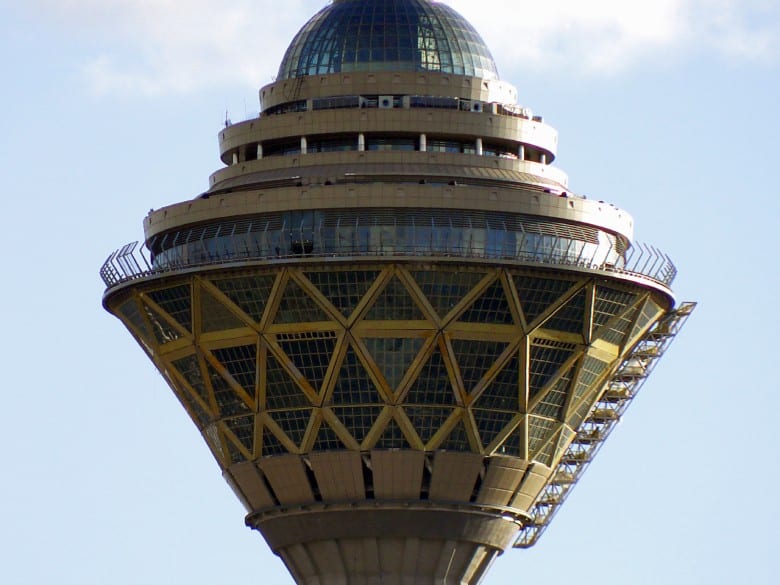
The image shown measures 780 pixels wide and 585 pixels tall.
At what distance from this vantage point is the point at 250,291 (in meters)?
167

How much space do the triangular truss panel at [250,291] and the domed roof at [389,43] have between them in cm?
1747

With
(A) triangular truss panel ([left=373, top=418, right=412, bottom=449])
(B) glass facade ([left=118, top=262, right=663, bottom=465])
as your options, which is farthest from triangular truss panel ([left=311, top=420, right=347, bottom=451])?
(A) triangular truss panel ([left=373, top=418, right=412, bottom=449])

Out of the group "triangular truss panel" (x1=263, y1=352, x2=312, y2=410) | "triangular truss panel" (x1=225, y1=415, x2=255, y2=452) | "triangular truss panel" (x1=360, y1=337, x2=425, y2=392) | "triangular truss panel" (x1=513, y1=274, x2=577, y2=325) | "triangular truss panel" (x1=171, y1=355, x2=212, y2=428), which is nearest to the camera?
"triangular truss panel" (x1=513, y1=274, x2=577, y2=325)

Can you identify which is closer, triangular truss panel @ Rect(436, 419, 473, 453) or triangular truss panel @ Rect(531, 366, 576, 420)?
triangular truss panel @ Rect(436, 419, 473, 453)

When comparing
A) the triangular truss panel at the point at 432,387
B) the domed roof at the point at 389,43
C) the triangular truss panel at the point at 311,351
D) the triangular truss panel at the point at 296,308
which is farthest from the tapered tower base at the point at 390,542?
the domed roof at the point at 389,43

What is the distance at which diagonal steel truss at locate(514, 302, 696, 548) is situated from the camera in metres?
185

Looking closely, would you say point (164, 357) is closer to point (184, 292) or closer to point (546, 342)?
point (184, 292)

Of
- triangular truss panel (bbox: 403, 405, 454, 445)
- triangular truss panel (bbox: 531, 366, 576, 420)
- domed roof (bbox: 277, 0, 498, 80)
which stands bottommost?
triangular truss panel (bbox: 403, 405, 454, 445)

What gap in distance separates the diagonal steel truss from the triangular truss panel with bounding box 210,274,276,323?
2671 cm

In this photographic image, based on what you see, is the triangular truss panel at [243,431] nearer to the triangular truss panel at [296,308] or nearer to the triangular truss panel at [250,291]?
the triangular truss panel at [250,291]

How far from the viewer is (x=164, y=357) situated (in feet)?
568

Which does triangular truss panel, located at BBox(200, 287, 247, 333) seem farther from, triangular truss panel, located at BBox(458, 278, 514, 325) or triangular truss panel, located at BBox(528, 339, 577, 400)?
triangular truss panel, located at BBox(528, 339, 577, 400)

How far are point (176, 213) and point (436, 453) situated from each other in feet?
66.6

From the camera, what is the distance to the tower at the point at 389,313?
165750mm
